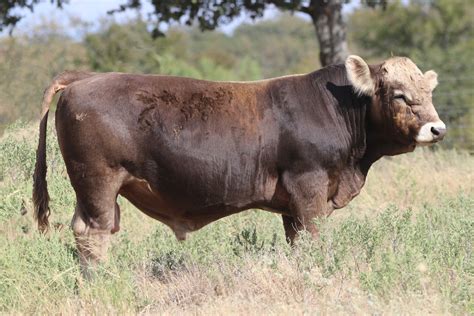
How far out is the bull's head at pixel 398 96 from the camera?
6.96 m

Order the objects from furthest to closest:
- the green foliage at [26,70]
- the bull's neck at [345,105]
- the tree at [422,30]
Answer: the tree at [422,30] < the green foliage at [26,70] < the bull's neck at [345,105]

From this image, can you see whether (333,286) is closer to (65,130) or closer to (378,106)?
(378,106)

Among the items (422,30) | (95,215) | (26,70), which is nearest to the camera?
(95,215)

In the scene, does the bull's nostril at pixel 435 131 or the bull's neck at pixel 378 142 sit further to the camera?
the bull's neck at pixel 378 142

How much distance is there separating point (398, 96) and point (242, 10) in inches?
300

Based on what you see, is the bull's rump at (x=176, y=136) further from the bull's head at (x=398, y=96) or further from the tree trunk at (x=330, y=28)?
the tree trunk at (x=330, y=28)

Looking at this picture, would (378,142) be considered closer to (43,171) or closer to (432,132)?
(432,132)

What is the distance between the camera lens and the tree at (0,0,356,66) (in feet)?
44.7

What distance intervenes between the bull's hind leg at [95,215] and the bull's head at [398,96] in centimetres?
209

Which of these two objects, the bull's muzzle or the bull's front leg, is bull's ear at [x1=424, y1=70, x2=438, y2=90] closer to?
the bull's muzzle

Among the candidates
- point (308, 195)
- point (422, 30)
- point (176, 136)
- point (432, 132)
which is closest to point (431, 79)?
point (432, 132)

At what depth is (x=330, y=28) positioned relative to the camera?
14797 millimetres

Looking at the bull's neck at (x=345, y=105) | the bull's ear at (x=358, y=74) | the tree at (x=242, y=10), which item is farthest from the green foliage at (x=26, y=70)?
the bull's ear at (x=358, y=74)

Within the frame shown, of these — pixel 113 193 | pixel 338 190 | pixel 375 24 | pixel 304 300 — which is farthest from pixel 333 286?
pixel 375 24
